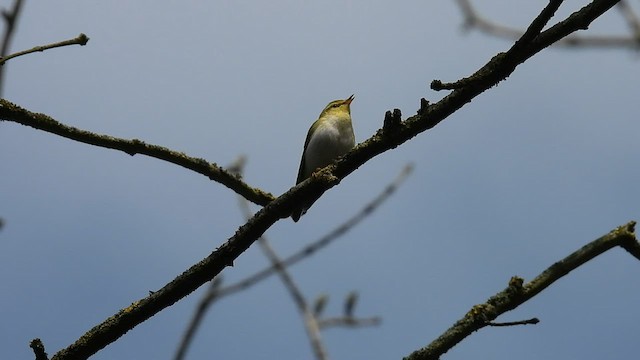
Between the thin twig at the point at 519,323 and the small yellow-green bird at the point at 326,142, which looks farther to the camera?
the small yellow-green bird at the point at 326,142

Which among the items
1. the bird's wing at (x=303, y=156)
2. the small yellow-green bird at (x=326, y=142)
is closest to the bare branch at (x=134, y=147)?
the small yellow-green bird at (x=326, y=142)

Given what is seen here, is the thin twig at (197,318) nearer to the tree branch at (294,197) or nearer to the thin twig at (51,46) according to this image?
the tree branch at (294,197)

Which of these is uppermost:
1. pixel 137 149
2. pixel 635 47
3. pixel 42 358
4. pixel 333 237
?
pixel 137 149

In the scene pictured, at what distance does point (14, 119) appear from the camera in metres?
3.90

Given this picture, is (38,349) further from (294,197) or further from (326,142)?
(326,142)

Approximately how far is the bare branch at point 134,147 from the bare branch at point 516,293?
202 cm

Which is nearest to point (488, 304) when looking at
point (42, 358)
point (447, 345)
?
point (447, 345)

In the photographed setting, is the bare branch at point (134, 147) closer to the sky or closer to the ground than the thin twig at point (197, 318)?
closer to the sky

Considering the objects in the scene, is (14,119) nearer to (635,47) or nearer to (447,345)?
(447,345)

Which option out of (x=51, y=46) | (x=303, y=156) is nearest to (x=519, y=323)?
(x=51, y=46)

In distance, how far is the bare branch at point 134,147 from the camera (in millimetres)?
3922

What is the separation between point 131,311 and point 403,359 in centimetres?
126

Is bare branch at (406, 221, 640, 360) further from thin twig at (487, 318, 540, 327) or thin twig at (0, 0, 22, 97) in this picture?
thin twig at (0, 0, 22, 97)

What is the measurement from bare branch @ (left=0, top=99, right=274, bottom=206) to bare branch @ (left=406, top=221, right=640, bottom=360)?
6.62ft
